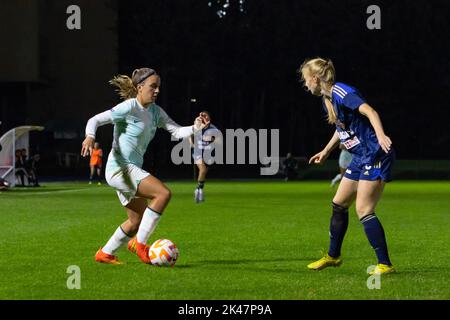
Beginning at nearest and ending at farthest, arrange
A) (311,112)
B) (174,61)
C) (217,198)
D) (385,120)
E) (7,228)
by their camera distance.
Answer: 1. (7,228)
2. (217,198)
3. (174,61)
4. (385,120)
5. (311,112)

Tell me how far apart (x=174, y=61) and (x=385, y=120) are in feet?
59.5

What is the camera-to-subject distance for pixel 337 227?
30.0 ft

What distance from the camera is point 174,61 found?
199 ft

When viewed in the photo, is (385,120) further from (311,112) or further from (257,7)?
(257,7)

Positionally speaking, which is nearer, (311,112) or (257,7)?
(257,7)

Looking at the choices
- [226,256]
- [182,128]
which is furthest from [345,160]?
[182,128]

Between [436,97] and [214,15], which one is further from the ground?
[214,15]

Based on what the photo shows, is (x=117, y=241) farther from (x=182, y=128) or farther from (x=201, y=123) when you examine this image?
(x=201, y=123)

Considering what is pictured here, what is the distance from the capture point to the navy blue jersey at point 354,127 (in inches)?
333

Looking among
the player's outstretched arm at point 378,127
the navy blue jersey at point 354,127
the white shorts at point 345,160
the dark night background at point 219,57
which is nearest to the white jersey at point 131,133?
the navy blue jersey at point 354,127

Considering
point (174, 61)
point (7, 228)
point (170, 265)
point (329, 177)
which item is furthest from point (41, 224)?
point (174, 61)

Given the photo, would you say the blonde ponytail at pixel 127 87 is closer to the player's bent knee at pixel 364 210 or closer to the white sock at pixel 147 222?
the white sock at pixel 147 222

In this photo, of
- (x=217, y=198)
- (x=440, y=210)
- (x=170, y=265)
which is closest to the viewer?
(x=170, y=265)

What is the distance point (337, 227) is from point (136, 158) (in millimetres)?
2449
